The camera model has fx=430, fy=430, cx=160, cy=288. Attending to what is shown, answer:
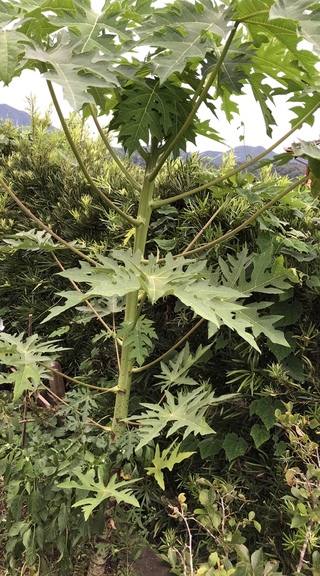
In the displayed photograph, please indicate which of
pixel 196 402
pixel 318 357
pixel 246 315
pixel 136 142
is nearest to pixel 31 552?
pixel 196 402

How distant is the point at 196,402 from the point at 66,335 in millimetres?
1021

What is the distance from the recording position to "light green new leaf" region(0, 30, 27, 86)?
648 millimetres

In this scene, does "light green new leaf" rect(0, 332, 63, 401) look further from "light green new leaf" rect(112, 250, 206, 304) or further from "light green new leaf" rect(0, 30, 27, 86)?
"light green new leaf" rect(0, 30, 27, 86)

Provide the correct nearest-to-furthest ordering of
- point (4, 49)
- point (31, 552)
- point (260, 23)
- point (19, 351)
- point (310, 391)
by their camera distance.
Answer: point (4, 49) → point (260, 23) → point (19, 351) → point (31, 552) → point (310, 391)

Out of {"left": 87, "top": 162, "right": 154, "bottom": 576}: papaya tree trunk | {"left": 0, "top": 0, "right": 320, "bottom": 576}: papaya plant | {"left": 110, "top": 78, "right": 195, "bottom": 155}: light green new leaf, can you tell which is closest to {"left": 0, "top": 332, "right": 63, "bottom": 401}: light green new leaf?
{"left": 0, "top": 0, "right": 320, "bottom": 576}: papaya plant

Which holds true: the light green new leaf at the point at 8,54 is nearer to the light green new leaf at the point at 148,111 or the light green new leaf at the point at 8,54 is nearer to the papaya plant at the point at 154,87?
the papaya plant at the point at 154,87

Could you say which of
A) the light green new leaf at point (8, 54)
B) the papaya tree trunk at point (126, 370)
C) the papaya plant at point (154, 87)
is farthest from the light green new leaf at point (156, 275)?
the light green new leaf at point (8, 54)

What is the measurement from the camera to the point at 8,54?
2.16 feet

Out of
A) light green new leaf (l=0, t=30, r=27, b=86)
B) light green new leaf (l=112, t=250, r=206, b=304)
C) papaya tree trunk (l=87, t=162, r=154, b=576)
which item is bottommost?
papaya tree trunk (l=87, t=162, r=154, b=576)

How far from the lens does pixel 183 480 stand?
140cm

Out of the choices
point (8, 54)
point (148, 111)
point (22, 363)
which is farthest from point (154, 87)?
point (22, 363)

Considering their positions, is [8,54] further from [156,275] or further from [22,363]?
[22,363]

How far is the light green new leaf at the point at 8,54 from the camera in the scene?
0.65 meters

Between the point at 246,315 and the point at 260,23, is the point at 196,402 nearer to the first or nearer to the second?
the point at 246,315
